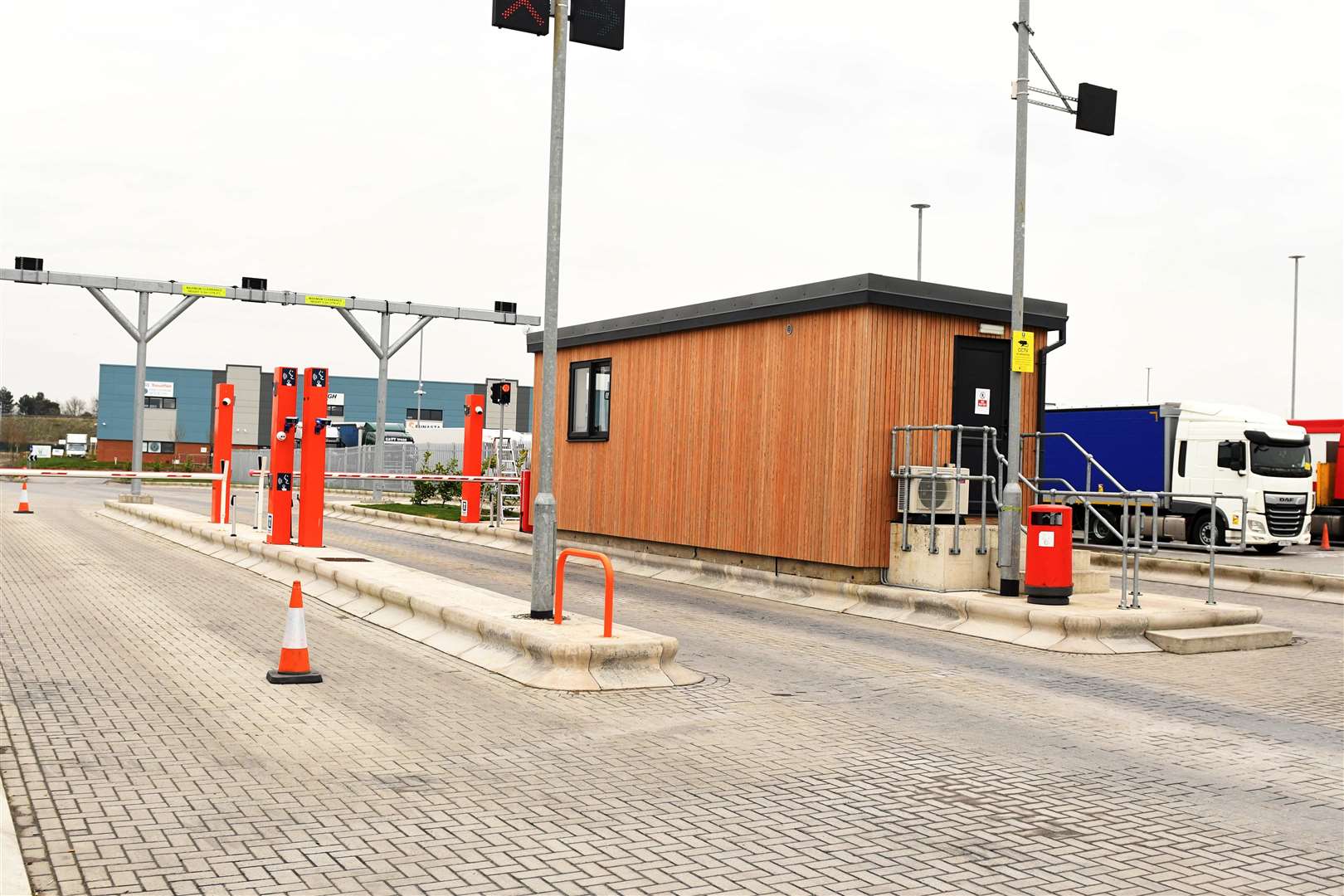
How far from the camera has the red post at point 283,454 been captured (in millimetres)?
18875

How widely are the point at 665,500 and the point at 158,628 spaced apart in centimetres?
851

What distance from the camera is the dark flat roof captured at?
48.9 feet

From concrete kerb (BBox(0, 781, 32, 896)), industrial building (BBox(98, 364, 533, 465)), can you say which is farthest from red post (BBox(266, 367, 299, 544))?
industrial building (BBox(98, 364, 533, 465))

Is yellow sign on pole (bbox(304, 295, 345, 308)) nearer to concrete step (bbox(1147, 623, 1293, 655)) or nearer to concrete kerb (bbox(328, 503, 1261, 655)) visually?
concrete kerb (bbox(328, 503, 1261, 655))

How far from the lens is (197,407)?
91.1m

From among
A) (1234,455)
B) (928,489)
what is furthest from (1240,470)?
(928,489)

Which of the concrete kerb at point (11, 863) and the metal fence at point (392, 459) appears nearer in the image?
the concrete kerb at point (11, 863)

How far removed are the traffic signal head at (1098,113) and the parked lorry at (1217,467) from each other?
13.8 meters

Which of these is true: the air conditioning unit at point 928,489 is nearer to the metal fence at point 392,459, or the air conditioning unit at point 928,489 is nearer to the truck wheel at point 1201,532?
the truck wheel at point 1201,532

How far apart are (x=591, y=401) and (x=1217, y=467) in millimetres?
14689

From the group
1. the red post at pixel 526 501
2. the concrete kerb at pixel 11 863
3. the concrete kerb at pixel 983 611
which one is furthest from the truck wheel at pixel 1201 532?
the concrete kerb at pixel 11 863

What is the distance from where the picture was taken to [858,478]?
588 inches

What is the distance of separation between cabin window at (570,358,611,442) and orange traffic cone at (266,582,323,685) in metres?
11.2

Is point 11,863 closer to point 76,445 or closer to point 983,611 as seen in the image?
point 983,611
